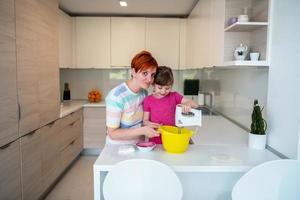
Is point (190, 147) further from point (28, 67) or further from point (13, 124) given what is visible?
Answer: point (28, 67)

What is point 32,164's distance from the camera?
2391 mm

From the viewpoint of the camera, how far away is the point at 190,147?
5.65 feet

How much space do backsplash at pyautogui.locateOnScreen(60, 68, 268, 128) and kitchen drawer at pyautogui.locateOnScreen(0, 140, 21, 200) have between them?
6.02 feet

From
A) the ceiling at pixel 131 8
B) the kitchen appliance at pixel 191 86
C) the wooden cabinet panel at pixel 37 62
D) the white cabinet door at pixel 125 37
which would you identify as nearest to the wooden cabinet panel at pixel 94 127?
the white cabinet door at pixel 125 37

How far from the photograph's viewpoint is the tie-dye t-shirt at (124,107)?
5.30 ft

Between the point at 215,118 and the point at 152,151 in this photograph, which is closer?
the point at 152,151

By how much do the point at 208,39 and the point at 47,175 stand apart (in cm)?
207

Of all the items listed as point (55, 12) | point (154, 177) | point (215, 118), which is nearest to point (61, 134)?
point (55, 12)

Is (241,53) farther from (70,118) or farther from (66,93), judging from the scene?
(66,93)

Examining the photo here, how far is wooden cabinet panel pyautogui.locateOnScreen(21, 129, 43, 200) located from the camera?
7.35 ft

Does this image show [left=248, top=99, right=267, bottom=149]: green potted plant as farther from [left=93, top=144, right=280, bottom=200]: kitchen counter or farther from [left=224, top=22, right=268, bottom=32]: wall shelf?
[left=224, top=22, right=268, bottom=32]: wall shelf

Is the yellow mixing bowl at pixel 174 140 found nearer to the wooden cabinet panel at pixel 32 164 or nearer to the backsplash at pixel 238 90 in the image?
the backsplash at pixel 238 90

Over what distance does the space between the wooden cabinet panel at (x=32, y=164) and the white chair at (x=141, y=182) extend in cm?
136

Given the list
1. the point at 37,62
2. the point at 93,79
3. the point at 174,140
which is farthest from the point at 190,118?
the point at 93,79
